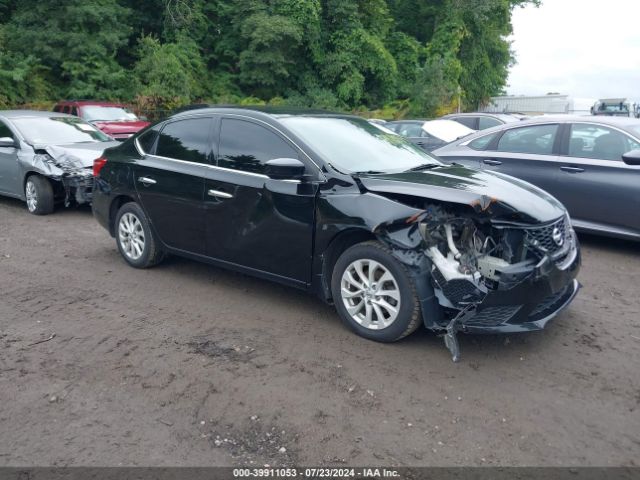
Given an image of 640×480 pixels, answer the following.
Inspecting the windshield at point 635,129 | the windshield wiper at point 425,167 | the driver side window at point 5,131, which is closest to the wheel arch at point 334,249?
the windshield wiper at point 425,167

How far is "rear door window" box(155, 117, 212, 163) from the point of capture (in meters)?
5.48

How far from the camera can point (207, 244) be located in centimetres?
541

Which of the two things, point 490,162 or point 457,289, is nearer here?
point 457,289

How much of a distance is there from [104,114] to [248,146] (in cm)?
1239

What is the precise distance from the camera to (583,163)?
701cm

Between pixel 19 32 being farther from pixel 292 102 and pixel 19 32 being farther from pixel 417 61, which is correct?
pixel 417 61

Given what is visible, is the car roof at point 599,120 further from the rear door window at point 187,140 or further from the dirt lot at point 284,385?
the rear door window at point 187,140

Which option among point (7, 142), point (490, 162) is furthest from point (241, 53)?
point (490, 162)

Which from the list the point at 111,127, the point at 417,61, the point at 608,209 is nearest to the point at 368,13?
the point at 417,61

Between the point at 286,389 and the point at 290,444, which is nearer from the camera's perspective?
the point at 290,444

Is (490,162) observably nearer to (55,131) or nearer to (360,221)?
(360,221)

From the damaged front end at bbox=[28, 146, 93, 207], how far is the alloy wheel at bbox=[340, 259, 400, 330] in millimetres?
5682

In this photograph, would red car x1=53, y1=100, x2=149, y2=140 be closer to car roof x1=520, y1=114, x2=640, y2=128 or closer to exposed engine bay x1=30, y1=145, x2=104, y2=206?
exposed engine bay x1=30, y1=145, x2=104, y2=206

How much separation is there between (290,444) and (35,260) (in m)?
4.71
